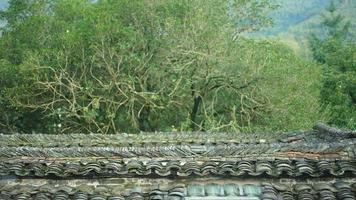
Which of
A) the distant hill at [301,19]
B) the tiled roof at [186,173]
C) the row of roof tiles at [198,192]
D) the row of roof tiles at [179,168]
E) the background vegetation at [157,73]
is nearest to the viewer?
the row of roof tiles at [198,192]

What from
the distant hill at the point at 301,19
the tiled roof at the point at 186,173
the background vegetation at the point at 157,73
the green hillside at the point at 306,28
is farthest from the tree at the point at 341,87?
the green hillside at the point at 306,28

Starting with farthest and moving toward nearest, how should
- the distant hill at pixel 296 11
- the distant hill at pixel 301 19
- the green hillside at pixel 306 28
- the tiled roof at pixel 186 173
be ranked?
the distant hill at pixel 296 11 → the distant hill at pixel 301 19 → the green hillside at pixel 306 28 → the tiled roof at pixel 186 173

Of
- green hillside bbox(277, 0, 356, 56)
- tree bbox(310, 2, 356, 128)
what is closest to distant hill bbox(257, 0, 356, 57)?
green hillside bbox(277, 0, 356, 56)

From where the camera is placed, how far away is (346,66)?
26.0 metres

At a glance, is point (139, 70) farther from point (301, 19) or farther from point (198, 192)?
point (301, 19)

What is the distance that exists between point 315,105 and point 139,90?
7.03 metres

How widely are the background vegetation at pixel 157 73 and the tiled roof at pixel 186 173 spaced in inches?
411

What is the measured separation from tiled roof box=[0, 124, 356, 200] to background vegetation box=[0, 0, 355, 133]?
34.3 ft

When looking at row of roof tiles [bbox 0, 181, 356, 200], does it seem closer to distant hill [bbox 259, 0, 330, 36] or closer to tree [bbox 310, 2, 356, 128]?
tree [bbox 310, 2, 356, 128]

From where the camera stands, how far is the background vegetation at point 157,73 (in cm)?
1936

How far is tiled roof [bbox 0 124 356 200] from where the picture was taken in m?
6.78

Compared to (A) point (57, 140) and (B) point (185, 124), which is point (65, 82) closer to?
(B) point (185, 124)

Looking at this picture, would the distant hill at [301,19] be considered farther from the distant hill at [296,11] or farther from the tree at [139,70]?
the tree at [139,70]

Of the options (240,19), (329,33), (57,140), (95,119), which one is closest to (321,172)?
(57,140)
